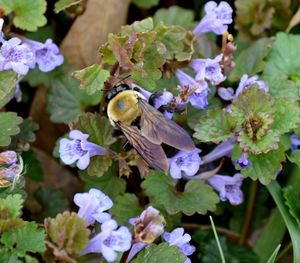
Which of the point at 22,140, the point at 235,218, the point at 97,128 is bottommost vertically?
the point at 235,218

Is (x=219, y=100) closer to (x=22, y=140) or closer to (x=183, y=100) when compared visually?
(x=183, y=100)

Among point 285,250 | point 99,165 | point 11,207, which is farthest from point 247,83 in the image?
point 11,207

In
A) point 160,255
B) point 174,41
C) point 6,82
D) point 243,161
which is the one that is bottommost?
point 160,255

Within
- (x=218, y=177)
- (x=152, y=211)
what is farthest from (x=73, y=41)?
(x=152, y=211)

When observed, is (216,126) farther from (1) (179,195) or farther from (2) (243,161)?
(1) (179,195)

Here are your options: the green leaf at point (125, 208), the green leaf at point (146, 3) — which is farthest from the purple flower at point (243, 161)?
the green leaf at point (146, 3)

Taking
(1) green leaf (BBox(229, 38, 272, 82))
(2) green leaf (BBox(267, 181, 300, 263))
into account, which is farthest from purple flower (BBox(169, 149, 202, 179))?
(1) green leaf (BBox(229, 38, 272, 82))
